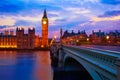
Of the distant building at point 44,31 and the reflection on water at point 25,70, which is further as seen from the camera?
the distant building at point 44,31

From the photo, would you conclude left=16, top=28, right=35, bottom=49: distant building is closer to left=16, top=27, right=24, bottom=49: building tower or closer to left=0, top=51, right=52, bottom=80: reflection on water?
left=16, top=27, right=24, bottom=49: building tower

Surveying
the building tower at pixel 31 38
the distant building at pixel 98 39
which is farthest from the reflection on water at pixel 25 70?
the building tower at pixel 31 38

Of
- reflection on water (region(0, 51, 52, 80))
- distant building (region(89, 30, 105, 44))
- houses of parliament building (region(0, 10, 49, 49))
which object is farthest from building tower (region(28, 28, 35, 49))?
distant building (region(89, 30, 105, 44))

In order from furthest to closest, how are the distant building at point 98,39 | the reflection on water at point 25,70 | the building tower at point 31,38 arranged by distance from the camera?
the building tower at point 31,38 → the reflection on water at point 25,70 → the distant building at point 98,39

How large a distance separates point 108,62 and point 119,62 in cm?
309

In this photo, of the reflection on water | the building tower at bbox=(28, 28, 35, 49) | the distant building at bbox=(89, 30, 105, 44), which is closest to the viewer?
the distant building at bbox=(89, 30, 105, 44)

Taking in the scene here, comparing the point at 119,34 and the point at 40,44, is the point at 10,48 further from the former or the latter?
the point at 119,34

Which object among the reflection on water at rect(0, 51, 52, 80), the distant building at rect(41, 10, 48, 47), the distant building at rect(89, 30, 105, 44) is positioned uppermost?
the distant building at rect(41, 10, 48, 47)

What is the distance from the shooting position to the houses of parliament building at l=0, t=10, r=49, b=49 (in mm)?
164500

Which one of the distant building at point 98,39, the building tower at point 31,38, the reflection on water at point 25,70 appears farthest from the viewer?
the building tower at point 31,38

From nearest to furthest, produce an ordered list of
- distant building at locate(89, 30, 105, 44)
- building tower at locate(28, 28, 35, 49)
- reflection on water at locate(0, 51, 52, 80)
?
distant building at locate(89, 30, 105, 44), reflection on water at locate(0, 51, 52, 80), building tower at locate(28, 28, 35, 49)

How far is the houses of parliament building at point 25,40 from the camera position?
164 m

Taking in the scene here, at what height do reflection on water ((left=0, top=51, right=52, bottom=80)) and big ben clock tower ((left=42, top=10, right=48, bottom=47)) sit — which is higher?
big ben clock tower ((left=42, top=10, right=48, bottom=47))

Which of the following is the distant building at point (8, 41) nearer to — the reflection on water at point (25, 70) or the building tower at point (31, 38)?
the building tower at point (31, 38)
